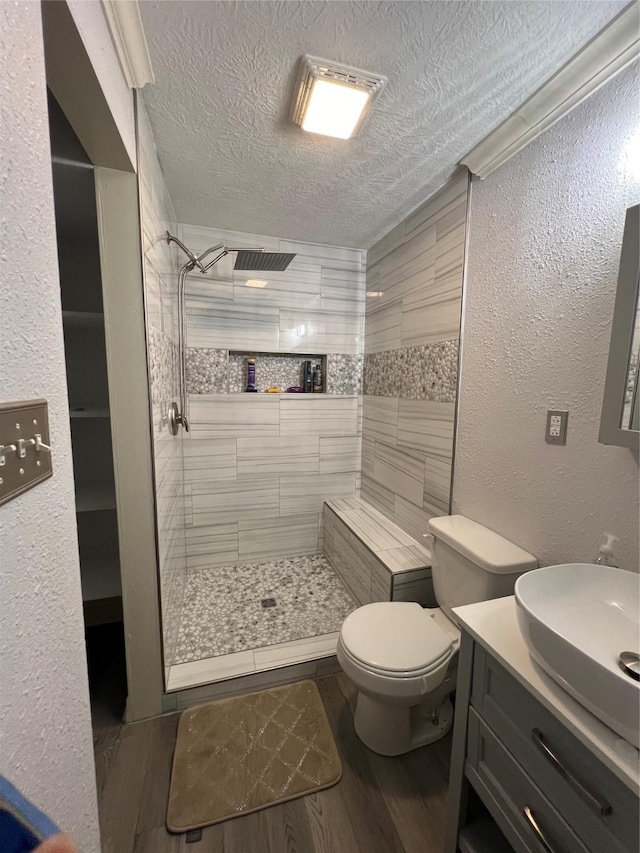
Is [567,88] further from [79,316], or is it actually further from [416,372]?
[79,316]

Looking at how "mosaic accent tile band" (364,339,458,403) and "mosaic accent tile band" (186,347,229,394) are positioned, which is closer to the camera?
"mosaic accent tile band" (364,339,458,403)

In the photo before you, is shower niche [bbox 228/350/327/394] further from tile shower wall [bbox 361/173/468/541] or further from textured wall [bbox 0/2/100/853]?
textured wall [bbox 0/2/100/853]

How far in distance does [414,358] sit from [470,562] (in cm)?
116

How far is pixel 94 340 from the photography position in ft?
6.21

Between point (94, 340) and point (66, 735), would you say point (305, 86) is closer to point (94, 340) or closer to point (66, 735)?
point (94, 340)

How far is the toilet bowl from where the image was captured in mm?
1206

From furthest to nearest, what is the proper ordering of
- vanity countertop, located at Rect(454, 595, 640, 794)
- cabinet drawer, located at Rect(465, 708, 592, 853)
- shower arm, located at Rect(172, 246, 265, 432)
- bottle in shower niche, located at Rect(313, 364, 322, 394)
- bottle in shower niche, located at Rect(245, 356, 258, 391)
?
bottle in shower niche, located at Rect(313, 364, 322, 394) < bottle in shower niche, located at Rect(245, 356, 258, 391) < shower arm, located at Rect(172, 246, 265, 432) < cabinet drawer, located at Rect(465, 708, 592, 853) < vanity countertop, located at Rect(454, 595, 640, 794)

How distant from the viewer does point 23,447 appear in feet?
1.62

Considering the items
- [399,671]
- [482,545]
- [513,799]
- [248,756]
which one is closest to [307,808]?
[248,756]

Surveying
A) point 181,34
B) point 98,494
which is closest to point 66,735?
point 98,494

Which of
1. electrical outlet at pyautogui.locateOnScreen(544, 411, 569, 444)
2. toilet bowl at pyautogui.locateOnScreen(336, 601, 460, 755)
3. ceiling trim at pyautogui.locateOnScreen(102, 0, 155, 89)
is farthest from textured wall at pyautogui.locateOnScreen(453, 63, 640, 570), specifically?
ceiling trim at pyautogui.locateOnScreen(102, 0, 155, 89)

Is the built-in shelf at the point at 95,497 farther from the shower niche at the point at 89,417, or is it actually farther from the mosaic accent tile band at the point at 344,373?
the mosaic accent tile band at the point at 344,373

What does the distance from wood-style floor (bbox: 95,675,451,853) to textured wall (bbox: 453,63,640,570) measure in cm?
94

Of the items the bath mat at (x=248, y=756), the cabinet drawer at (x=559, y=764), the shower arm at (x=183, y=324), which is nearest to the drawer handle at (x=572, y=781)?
the cabinet drawer at (x=559, y=764)
